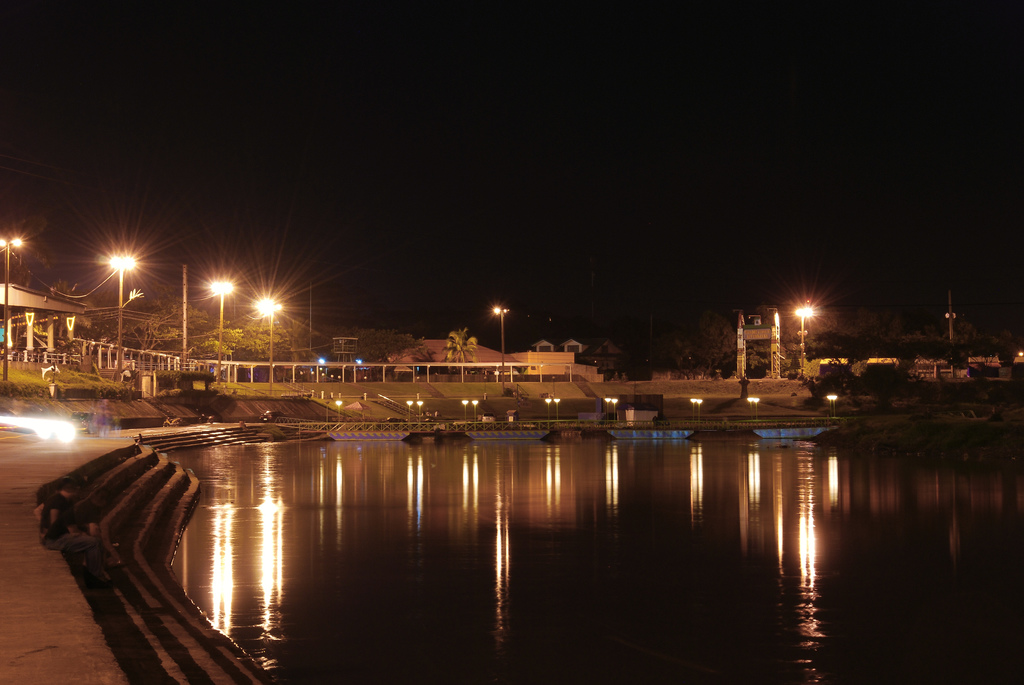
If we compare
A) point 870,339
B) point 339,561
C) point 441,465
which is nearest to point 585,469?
point 441,465

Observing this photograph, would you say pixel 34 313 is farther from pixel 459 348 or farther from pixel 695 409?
pixel 459 348

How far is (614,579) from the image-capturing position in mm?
13578

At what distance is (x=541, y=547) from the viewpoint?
1625 centimetres

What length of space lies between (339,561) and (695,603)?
5.91 m

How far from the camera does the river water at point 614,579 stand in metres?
9.55

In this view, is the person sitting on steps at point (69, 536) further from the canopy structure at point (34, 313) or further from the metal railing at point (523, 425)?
the canopy structure at point (34, 313)

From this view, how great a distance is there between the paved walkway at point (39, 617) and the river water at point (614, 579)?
1.80 metres

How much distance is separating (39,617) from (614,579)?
7755 millimetres

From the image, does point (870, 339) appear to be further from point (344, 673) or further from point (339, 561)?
point (344, 673)

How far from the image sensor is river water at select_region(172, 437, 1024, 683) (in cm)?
955

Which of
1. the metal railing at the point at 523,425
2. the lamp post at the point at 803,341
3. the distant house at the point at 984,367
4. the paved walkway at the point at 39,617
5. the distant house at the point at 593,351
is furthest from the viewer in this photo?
the distant house at the point at 593,351

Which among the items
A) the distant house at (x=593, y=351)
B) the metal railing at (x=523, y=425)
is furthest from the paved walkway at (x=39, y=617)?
the distant house at (x=593, y=351)

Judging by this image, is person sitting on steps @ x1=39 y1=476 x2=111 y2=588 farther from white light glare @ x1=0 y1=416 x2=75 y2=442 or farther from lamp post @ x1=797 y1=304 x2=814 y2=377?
lamp post @ x1=797 y1=304 x2=814 y2=377

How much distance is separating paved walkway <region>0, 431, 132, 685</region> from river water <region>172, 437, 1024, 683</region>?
1801 mm
